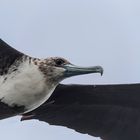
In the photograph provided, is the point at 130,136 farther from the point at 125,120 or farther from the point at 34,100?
the point at 34,100

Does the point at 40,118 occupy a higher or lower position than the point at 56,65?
lower

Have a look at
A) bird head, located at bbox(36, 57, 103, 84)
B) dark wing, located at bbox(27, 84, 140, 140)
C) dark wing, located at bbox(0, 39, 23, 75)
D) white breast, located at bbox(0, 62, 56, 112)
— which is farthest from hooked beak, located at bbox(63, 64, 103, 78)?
dark wing, located at bbox(27, 84, 140, 140)

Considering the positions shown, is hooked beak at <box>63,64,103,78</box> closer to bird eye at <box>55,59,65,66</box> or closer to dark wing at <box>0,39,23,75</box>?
bird eye at <box>55,59,65,66</box>

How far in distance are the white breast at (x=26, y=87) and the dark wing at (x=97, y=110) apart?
1.03 m

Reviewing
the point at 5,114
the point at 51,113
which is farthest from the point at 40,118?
the point at 5,114

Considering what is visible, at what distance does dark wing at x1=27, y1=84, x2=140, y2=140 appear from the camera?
1248 centimetres

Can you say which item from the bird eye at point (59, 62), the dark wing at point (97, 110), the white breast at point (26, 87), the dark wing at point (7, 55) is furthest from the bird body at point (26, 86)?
the dark wing at point (97, 110)

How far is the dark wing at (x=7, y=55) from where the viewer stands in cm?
1139

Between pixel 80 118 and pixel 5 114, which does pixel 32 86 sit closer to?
pixel 5 114

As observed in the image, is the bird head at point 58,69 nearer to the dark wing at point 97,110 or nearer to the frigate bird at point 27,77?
the frigate bird at point 27,77

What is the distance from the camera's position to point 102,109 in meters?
12.8

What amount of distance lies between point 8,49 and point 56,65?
620 millimetres

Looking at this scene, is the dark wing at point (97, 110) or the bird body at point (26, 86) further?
the dark wing at point (97, 110)

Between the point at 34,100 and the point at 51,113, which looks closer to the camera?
the point at 34,100
